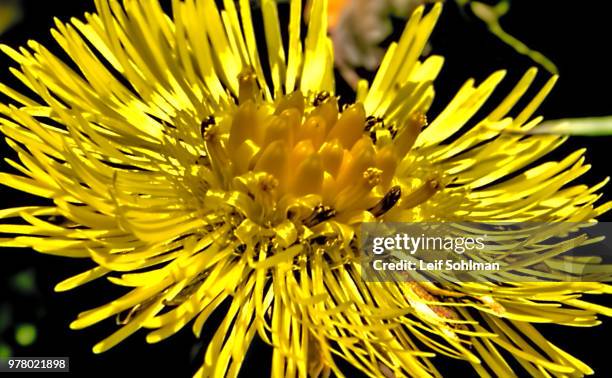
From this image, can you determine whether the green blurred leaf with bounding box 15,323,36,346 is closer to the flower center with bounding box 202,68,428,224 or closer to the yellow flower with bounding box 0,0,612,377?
the yellow flower with bounding box 0,0,612,377

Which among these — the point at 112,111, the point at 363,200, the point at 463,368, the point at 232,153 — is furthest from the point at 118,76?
the point at 463,368

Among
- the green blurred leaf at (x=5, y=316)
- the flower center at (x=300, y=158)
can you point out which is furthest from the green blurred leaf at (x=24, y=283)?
the flower center at (x=300, y=158)

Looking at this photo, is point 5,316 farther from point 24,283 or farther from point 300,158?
point 300,158

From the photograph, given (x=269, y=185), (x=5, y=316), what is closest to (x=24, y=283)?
(x=5, y=316)

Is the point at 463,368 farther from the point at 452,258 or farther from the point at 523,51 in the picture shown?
the point at 523,51

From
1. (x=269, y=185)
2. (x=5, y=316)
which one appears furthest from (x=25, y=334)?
(x=269, y=185)

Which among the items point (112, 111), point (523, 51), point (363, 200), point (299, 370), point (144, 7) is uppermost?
point (523, 51)

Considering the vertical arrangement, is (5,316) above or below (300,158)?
below
